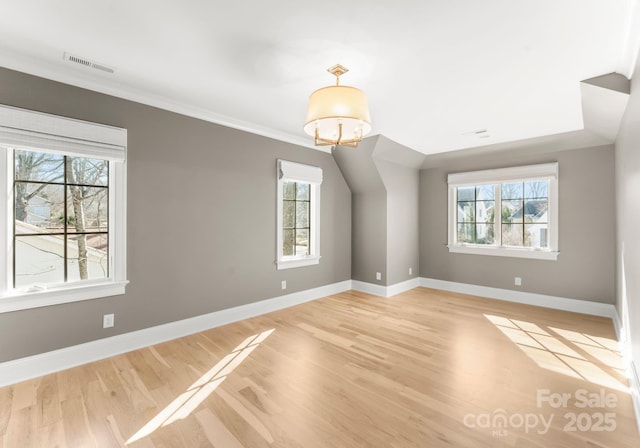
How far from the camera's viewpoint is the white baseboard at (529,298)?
4115 millimetres

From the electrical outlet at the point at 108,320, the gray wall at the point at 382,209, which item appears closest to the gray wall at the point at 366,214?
the gray wall at the point at 382,209

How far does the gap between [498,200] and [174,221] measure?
16.5 ft

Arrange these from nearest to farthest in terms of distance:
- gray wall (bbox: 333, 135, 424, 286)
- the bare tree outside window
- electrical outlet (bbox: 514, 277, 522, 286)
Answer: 1. the bare tree outside window
2. electrical outlet (bbox: 514, 277, 522, 286)
3. gray wall (bbox: 333, 135, 424, 286)

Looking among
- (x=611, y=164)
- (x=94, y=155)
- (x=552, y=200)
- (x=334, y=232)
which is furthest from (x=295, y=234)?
(x=611, y=164)

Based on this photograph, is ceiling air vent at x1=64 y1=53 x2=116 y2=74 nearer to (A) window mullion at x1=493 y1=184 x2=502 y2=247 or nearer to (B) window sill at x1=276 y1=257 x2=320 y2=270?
(B) window sill at x1=276 y1=257 x2=320 y2=270

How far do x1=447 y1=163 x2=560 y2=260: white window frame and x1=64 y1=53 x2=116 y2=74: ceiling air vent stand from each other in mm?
5211

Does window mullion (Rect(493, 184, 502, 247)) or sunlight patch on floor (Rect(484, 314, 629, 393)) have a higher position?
window mullion (Rect(493, 184, 502, 247))

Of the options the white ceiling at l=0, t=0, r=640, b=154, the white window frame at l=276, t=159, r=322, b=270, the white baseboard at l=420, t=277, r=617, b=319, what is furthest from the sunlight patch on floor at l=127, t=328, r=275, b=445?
the white baseboard at l=420, t=277, r=617, b=319

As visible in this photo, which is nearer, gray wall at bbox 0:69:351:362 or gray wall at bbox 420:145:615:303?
gray wall at bbox 0:69:351:362

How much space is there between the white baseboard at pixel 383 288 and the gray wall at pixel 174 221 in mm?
1495

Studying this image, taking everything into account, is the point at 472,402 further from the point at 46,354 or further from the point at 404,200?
the point at 404,200

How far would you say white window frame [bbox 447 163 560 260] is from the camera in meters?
4.48

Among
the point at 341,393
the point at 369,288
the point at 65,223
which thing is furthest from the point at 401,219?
the point at 65,223

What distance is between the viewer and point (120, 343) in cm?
290
